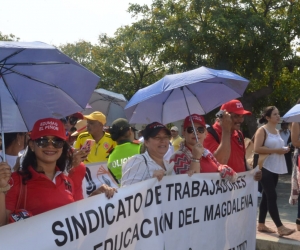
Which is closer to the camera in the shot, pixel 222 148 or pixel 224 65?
pixel 222 148

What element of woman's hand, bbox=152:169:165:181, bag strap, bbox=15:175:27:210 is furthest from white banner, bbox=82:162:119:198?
bag strap, bbox=15:175:27:210

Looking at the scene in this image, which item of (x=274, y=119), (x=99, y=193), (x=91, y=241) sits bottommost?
(x=91, y=241)

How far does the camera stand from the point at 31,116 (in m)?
4.57

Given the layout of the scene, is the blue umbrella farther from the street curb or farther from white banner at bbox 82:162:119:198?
the street curb

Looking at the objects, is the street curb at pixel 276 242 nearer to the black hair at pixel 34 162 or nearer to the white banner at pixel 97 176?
the white banner at pixel 97 176

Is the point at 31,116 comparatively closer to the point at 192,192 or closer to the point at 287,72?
the point at 192,192

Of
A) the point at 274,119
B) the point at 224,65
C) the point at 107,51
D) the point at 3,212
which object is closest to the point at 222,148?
the point at 274,119

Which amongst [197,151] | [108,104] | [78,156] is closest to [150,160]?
[197,151]

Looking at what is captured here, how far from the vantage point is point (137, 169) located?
15.5 ft

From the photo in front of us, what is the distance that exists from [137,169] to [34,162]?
43.8 inches

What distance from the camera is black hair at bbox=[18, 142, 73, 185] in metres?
3.76

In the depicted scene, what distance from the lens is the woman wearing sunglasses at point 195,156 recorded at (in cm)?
518

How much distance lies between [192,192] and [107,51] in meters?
23.6

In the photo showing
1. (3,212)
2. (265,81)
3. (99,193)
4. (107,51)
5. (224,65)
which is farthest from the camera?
(107,51)
